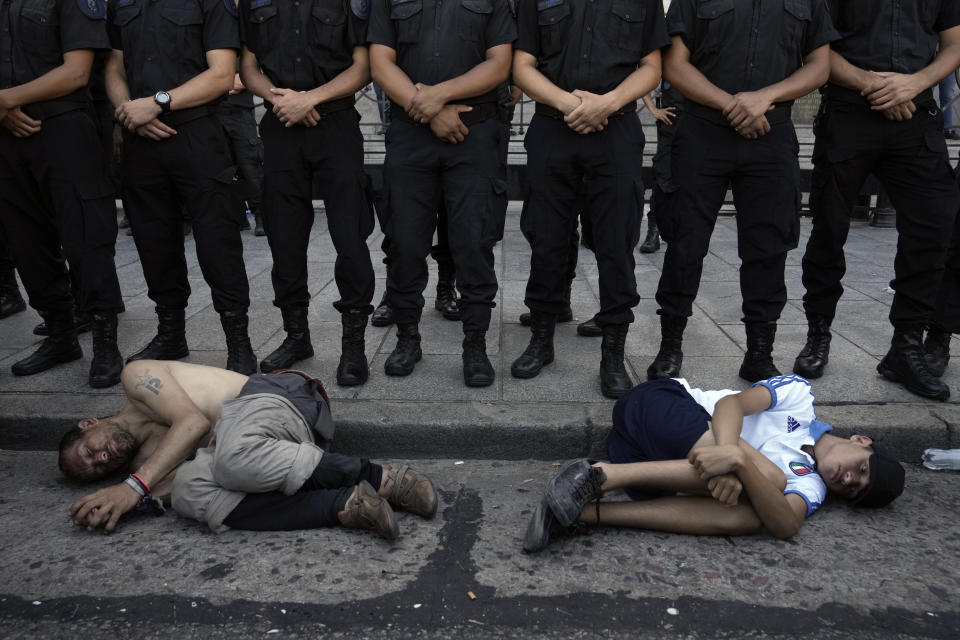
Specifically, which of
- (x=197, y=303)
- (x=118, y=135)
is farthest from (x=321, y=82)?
(x=197, y=303)

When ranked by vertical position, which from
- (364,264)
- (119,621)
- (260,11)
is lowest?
(119,621)

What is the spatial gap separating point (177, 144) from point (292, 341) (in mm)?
1176

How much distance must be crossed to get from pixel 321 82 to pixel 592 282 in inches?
116

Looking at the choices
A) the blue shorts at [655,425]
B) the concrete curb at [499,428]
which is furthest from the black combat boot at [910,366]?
the blue shorts at [655,425]

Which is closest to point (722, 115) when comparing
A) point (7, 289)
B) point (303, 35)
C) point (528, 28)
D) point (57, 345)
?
point (528, 28)

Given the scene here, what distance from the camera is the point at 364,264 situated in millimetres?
4062

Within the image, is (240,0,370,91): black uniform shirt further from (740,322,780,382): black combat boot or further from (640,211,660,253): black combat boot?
(640,211,660,253): black combat boot

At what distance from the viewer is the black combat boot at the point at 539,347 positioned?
13.5 ft

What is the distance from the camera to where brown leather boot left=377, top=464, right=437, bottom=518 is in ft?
9.73

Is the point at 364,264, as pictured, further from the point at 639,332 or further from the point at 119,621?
the point at 119,621

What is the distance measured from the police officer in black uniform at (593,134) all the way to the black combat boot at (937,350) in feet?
5.22

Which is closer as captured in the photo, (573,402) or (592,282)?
(573,402)

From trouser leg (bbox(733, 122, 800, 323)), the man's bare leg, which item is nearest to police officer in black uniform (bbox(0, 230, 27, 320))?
the man's bare leg

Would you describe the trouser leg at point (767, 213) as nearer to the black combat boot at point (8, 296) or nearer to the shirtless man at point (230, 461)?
the shirtless man at point (230, 461)
